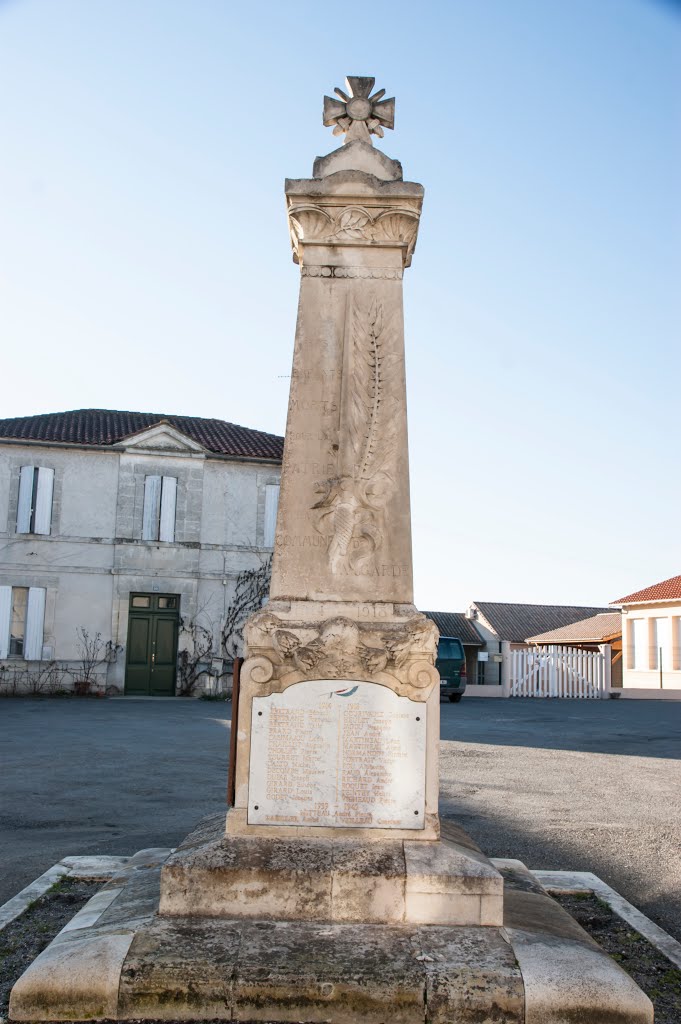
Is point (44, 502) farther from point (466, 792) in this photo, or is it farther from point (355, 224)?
point (355, 224)

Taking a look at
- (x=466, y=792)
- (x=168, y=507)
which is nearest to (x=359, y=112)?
(x=466, y=792)

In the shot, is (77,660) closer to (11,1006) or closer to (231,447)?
(231,447)

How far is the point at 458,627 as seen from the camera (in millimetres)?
38188

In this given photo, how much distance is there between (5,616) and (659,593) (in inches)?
881

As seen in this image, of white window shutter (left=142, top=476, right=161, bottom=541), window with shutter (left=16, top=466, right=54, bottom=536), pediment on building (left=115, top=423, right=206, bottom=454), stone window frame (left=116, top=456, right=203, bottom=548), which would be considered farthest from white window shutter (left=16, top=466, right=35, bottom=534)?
white window shutter (left=142, top=476, right=161, bottom=541)

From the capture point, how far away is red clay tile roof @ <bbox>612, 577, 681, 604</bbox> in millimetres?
29664

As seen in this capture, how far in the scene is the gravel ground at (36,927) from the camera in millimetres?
3348

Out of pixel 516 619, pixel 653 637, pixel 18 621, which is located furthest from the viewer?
pixel 516 619

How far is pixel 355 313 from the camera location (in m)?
4.29

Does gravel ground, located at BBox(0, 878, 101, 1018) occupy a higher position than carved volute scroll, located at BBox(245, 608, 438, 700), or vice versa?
carved volute scroll, located at BBox(245, 608, 438, 700)

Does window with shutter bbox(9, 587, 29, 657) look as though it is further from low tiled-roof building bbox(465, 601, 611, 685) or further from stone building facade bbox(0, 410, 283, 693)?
low tiled-roof building bbox(465, 601, 611, 685)

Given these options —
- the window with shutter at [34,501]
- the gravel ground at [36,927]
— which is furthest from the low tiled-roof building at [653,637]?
the gravel ground at [36,927]

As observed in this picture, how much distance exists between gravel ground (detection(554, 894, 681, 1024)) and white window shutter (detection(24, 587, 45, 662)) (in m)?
17.7

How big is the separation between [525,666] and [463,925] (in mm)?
23682
